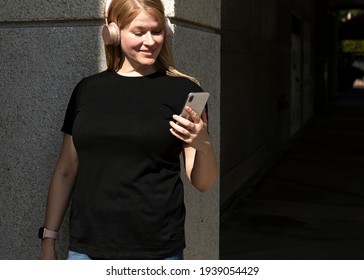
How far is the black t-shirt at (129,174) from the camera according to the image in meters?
2.80

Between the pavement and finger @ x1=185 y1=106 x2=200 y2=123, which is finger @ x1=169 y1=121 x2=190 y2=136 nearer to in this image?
finger @ x1=185 y1=106 x2=200 y2=123

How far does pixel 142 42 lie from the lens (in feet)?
9.57

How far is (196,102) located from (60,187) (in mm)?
733

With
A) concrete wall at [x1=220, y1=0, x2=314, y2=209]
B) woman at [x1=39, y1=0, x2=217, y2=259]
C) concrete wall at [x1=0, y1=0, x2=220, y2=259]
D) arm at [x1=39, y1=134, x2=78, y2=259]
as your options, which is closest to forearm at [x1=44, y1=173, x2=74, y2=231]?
arm at [x1=39, y1=134, x2=78, y2=259]

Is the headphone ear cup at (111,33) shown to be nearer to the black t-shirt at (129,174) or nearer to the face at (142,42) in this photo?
the face at (142,42)

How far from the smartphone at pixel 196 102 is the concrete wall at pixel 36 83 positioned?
1200 mm

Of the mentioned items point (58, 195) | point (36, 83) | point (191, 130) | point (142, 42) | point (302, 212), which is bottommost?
point (302, 212)

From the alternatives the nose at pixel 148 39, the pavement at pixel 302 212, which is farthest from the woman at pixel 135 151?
the pavement at pixel 302 212

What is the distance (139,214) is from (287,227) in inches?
223

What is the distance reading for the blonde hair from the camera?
2.86 metres

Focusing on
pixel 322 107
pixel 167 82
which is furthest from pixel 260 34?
pixel 322 107

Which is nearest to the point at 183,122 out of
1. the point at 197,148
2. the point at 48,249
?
the point at 197,148

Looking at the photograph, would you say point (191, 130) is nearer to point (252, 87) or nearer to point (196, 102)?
point (196, 102)

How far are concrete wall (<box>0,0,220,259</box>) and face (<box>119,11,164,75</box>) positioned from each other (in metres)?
0.88
